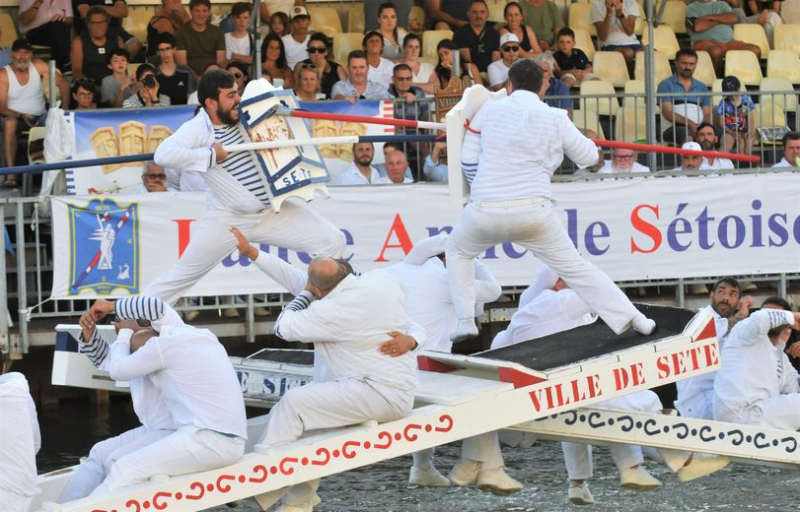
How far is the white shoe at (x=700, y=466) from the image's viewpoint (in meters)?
10.1

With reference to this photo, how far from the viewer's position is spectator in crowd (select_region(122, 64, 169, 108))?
14.4m

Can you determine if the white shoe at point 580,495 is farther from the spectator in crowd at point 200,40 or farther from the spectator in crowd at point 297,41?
the spectator in crowd at point 297,41

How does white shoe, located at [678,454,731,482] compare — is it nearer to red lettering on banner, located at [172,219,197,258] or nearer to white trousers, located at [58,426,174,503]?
white trousers, located at [58,426,174,503]

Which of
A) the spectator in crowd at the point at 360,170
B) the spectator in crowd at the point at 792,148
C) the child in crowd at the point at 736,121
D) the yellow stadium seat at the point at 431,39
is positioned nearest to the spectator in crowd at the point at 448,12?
the yellow stadium seat at the point at 431,39

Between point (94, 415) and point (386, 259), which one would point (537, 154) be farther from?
point (94, 415)

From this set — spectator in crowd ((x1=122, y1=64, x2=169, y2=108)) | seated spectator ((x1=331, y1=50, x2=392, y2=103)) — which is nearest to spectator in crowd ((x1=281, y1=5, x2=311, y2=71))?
seated spectator ((x1=331, y1=50, x2=392, y2=103))

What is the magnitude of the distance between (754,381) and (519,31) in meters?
7.33

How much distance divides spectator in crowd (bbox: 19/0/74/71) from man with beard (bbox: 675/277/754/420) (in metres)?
7.48

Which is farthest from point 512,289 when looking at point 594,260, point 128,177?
point 128,177

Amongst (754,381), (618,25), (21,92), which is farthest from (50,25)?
(754,381)

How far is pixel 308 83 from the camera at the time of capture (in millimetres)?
14844

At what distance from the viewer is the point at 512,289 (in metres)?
14.6

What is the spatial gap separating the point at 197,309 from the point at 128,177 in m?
1.40

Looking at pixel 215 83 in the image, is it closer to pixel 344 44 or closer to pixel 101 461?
pixel 101 461
